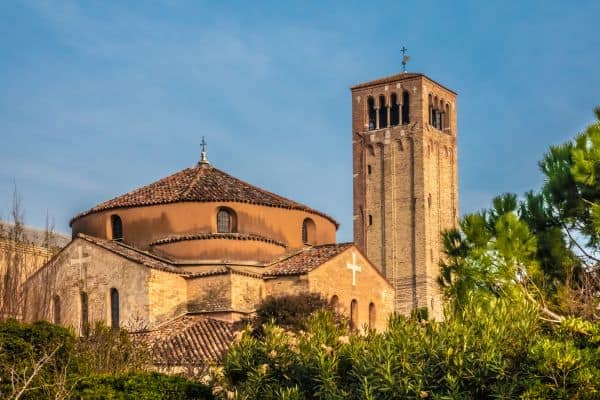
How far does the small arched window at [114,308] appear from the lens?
116 ft

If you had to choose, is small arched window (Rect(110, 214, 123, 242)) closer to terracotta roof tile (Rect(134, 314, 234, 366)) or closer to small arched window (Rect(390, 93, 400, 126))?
terracotta roof tile (Rect(134, 314, 234, 366))

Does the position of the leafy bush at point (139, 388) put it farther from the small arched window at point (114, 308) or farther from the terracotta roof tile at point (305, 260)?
the terracotta roof tile at point (305, 260)

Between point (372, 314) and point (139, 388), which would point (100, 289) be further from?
point (139, 388)

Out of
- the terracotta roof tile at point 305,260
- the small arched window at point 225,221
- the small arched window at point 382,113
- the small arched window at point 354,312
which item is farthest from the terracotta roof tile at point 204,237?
the small arched window at point 382,113

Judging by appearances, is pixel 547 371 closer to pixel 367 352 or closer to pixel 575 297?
pixel 367 352

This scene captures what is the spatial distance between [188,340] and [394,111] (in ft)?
127

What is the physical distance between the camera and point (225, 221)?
37062mm

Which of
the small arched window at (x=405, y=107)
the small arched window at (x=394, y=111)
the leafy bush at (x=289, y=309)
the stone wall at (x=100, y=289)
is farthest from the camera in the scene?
the small arched window at (x=394, y=111)

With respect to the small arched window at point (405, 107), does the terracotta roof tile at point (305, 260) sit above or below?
below

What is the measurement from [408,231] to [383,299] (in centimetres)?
2851

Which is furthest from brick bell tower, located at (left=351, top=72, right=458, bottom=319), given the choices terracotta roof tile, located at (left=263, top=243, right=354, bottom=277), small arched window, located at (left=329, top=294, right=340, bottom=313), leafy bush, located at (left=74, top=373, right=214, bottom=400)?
leafy bush, located at (left=74, top=373, right=214, bottom=400)

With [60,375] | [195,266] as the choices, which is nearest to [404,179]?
[195,266]

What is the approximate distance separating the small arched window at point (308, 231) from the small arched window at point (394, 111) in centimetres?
3056

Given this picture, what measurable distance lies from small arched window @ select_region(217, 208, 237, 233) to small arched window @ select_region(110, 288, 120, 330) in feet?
12.8
